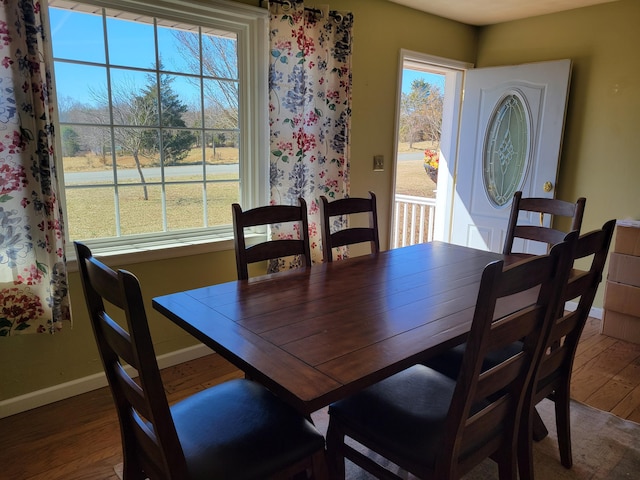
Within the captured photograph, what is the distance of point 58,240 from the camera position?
2.05 metres

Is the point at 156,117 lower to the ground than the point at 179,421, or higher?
higher

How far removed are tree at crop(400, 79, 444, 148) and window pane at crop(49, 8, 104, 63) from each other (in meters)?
3.83

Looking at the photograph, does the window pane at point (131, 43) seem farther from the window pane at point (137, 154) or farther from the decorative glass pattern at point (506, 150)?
the decorative glass pattern at point (506, 150)

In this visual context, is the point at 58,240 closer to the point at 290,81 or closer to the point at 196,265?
the point at 196,265

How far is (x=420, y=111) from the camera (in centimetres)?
553

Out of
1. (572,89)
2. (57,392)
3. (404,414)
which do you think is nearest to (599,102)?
(572,89)

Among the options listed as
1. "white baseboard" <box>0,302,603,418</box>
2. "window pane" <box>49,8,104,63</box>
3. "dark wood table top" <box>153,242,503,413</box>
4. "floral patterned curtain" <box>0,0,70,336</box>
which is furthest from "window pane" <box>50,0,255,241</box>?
"dark wood table top" <box>153,242,503,413</box>

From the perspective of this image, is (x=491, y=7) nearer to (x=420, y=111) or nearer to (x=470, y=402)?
(x=420, y=111)

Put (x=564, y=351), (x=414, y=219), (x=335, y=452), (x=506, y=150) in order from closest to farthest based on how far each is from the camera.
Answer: (x=335, y=452) → (x=564, y=351) → (x=506, y=150) → (x=414, y=219)

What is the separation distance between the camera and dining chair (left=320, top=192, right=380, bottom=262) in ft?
7.33

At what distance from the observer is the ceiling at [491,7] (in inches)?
127

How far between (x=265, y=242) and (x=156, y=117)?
1.03m

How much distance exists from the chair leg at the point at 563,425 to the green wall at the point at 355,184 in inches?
72.7

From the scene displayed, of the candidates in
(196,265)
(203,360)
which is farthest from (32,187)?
(203,360)
